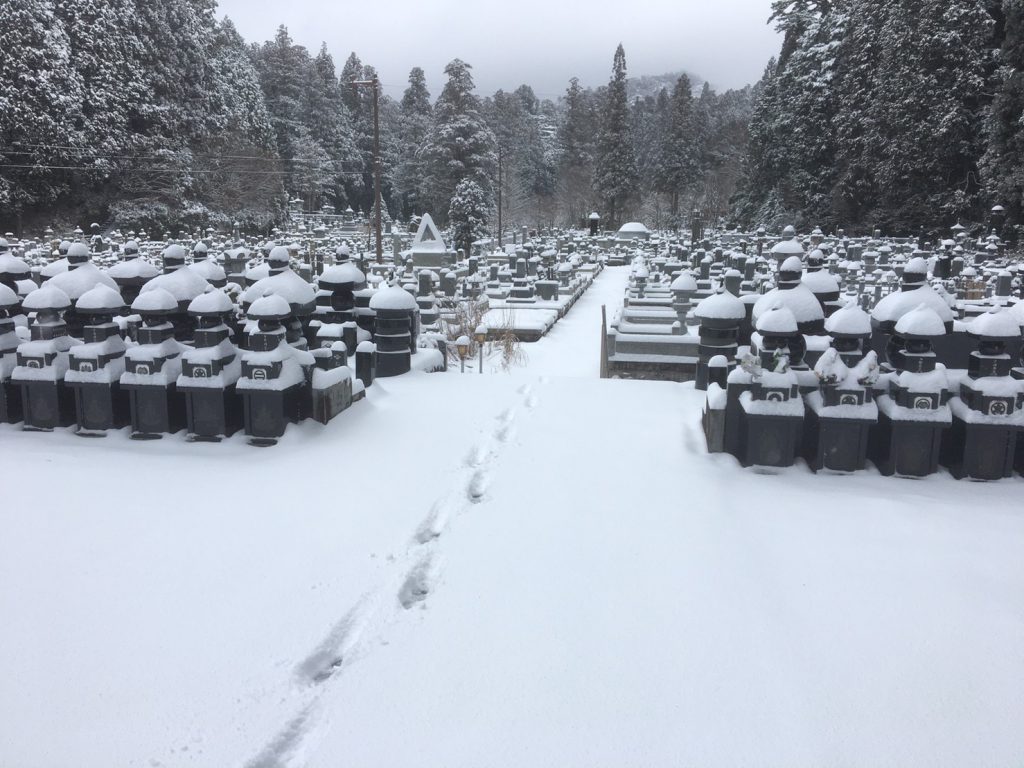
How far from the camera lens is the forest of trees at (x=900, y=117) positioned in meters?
28.2

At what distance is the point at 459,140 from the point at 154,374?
43.7 meters

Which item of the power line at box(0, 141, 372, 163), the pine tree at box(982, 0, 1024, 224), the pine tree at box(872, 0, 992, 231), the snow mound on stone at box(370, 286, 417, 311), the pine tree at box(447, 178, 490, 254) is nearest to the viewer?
the snow mound on stone at box(370, 286, 417, 311)

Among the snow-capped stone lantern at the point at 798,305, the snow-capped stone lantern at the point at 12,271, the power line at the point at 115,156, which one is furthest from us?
the power line at the point at 115,156

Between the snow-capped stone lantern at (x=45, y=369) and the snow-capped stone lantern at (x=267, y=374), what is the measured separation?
5.85 feet

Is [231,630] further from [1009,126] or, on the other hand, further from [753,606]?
[1009,126]

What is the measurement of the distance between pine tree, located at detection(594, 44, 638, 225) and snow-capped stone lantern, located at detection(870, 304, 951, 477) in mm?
60203

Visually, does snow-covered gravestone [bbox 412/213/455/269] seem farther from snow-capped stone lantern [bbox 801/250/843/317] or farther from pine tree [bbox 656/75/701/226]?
pine tree [bbox 656/75/701/226]

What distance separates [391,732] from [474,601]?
1.06 meters

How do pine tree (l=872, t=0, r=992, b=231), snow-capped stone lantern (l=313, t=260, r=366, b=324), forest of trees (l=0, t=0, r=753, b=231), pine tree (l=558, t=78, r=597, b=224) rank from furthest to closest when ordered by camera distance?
pine tree (l=558, t=78, r=597, b=224) → forest of trees (l=0, t=0, r=753, b=231) → pine tree (l=872, t=0, r=992, b=231) → snow-capped stone lantern (l=313, t=260, r=366, b=324)

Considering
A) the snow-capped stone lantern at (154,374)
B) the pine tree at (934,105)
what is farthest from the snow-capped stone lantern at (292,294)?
the pine tree at (934,105)

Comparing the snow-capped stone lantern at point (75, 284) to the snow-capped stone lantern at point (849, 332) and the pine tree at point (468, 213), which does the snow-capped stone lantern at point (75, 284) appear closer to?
the snow-capped stone lantern at point (849, 332)

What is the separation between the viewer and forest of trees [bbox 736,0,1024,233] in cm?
2823

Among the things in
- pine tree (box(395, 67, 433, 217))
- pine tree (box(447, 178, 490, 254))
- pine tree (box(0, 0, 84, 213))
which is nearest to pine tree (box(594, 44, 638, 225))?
pine tree (box(395, 67, 433, 217))

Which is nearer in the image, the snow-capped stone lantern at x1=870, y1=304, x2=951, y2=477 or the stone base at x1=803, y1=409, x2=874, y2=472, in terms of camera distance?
the snow-capped stone lantern at x1=870, y1=304, x2=951, y2=477
